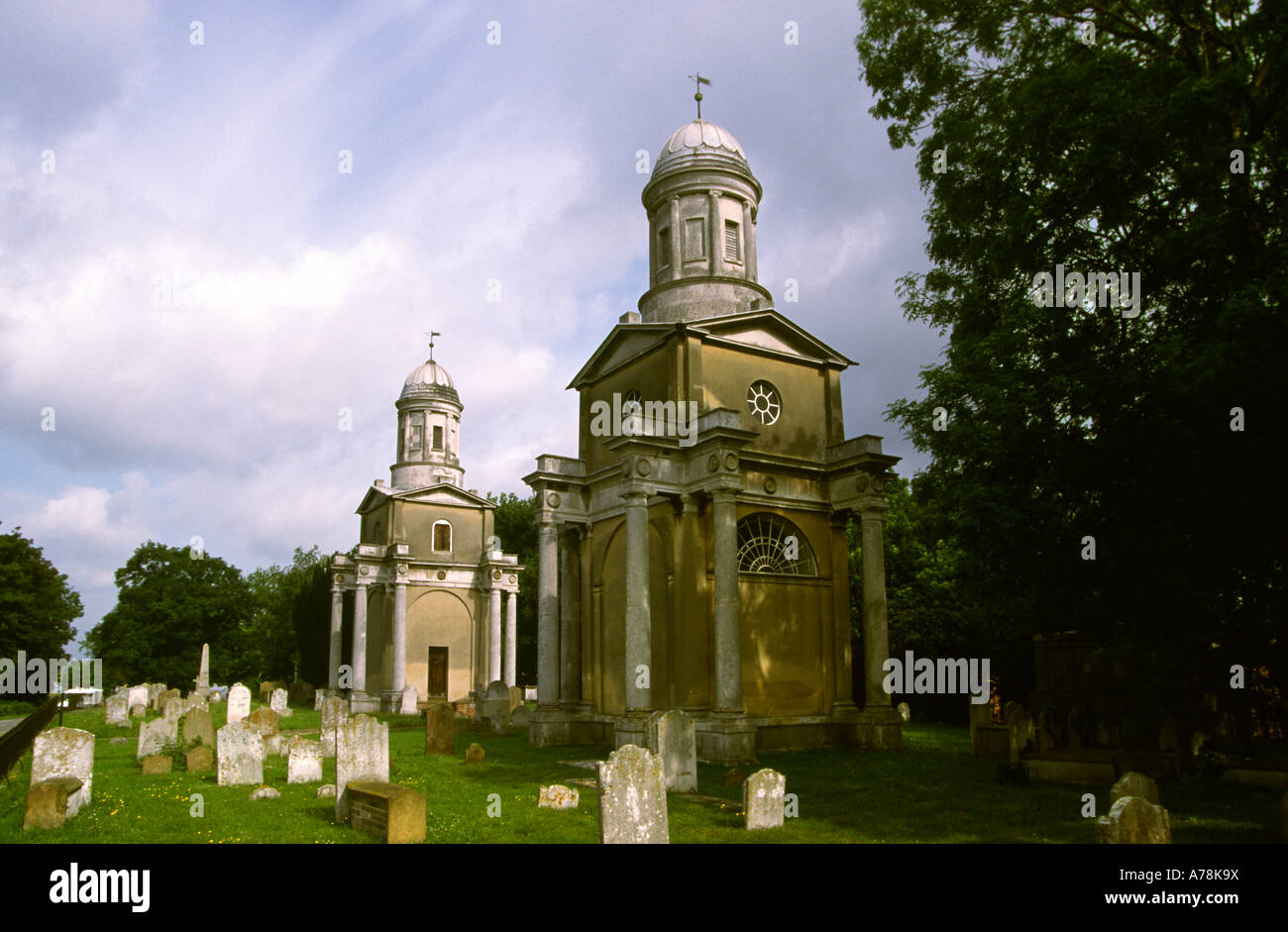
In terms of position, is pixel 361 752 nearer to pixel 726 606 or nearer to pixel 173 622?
pixel 726 606

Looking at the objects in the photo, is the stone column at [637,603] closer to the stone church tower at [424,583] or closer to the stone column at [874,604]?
the stone column at [874,604]

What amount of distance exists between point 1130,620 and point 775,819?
18.1 feet

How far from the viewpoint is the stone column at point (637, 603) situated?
19172 millimetres

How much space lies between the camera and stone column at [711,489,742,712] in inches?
738

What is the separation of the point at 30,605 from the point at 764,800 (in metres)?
39.1

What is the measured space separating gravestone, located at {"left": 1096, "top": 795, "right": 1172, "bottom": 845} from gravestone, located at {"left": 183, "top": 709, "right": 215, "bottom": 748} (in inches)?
728

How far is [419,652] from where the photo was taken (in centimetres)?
4050

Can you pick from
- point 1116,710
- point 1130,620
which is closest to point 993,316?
point 1130,620

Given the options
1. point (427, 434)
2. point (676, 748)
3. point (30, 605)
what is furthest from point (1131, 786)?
point (30, 605)

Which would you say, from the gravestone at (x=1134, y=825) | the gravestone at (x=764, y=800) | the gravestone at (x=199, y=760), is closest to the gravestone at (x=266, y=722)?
the gravestone at (x=199, y=760)

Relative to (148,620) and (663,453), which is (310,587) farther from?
(663,453)

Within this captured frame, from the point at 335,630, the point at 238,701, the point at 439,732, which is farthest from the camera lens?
the point at 335,630

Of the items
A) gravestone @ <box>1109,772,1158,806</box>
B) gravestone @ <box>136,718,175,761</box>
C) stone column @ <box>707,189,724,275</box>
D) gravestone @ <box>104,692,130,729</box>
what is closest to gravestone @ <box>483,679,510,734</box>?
gravestone @ <box>136,718,175,761</box>

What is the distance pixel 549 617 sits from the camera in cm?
2350
